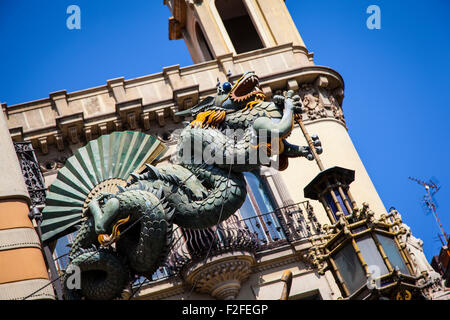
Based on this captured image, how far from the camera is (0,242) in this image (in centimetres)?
1371

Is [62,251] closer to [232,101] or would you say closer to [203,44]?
[232,101]

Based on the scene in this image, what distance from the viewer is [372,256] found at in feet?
36.4

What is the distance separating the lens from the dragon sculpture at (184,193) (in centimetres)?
1252

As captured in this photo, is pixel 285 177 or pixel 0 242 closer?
pixel 0 242

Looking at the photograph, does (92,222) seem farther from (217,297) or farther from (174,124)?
(174,124)

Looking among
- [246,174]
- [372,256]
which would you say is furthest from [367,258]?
[246,174]

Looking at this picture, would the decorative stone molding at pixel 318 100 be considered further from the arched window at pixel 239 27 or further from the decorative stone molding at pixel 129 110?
the arched window at pixel 239 27

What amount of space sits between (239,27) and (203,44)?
1228 millimetres

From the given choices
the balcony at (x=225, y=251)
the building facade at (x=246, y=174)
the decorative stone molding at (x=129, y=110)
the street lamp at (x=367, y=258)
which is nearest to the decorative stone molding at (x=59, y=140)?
the building facade at (x=246, y=174)
